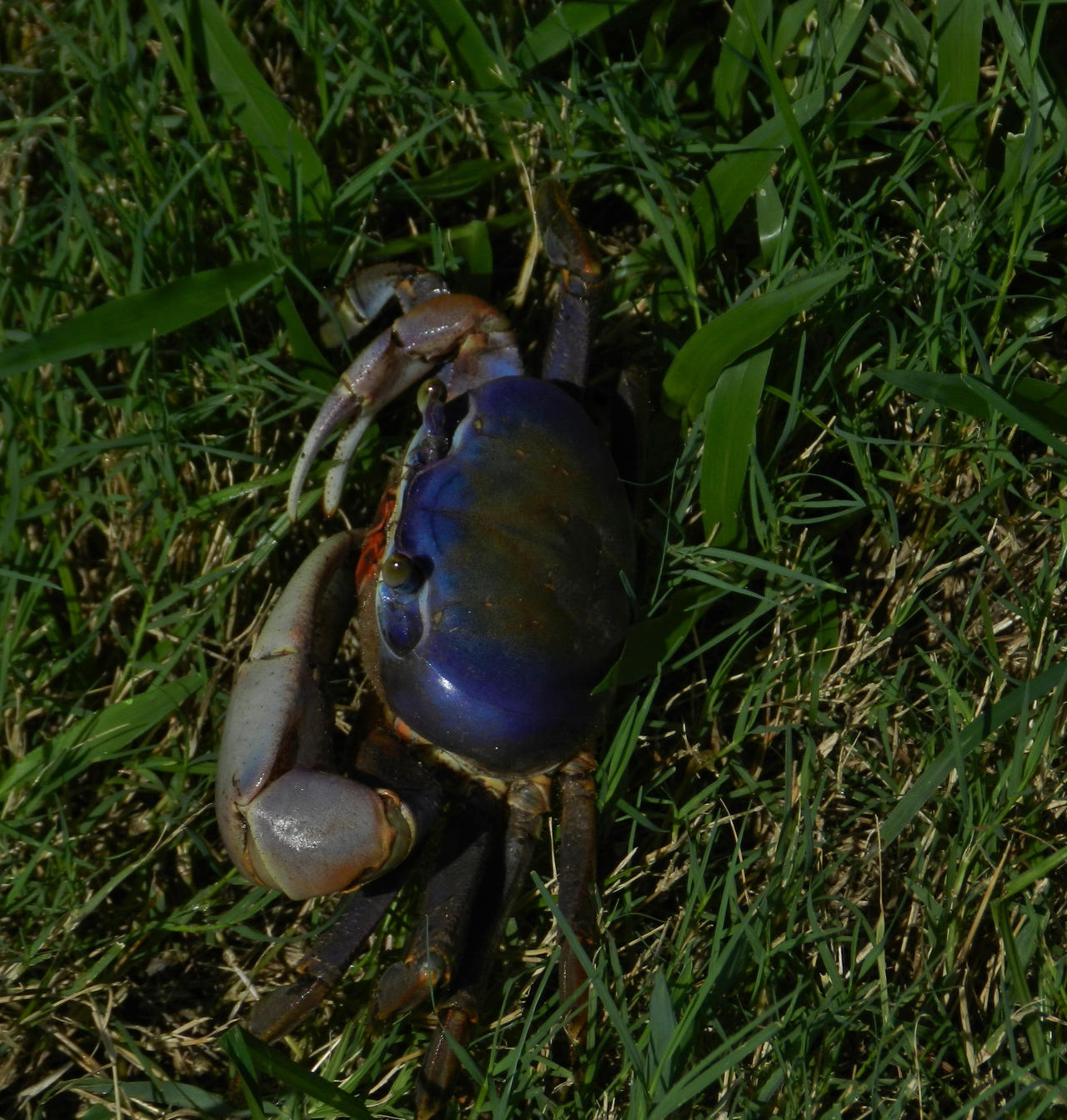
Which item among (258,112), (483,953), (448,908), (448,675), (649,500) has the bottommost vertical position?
(483,953)

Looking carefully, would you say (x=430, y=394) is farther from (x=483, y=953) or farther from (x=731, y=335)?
(x=483, y=953)

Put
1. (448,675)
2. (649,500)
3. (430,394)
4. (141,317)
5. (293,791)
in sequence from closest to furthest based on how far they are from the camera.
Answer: (293,791) → (448,675) → (430,394) → (141,317) → (649,500)

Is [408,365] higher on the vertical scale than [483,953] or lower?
higher

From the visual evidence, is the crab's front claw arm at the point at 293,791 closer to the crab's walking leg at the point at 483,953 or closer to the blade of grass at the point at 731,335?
the crab's walking leg at the point at 483,953

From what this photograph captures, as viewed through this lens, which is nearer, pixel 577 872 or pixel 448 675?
pixel 448 675

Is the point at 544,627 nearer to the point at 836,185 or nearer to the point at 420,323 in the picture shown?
the point at 420,323

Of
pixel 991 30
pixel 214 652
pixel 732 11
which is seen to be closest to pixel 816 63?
pixel 732 11

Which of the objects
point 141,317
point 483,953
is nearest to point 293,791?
point 483,953
